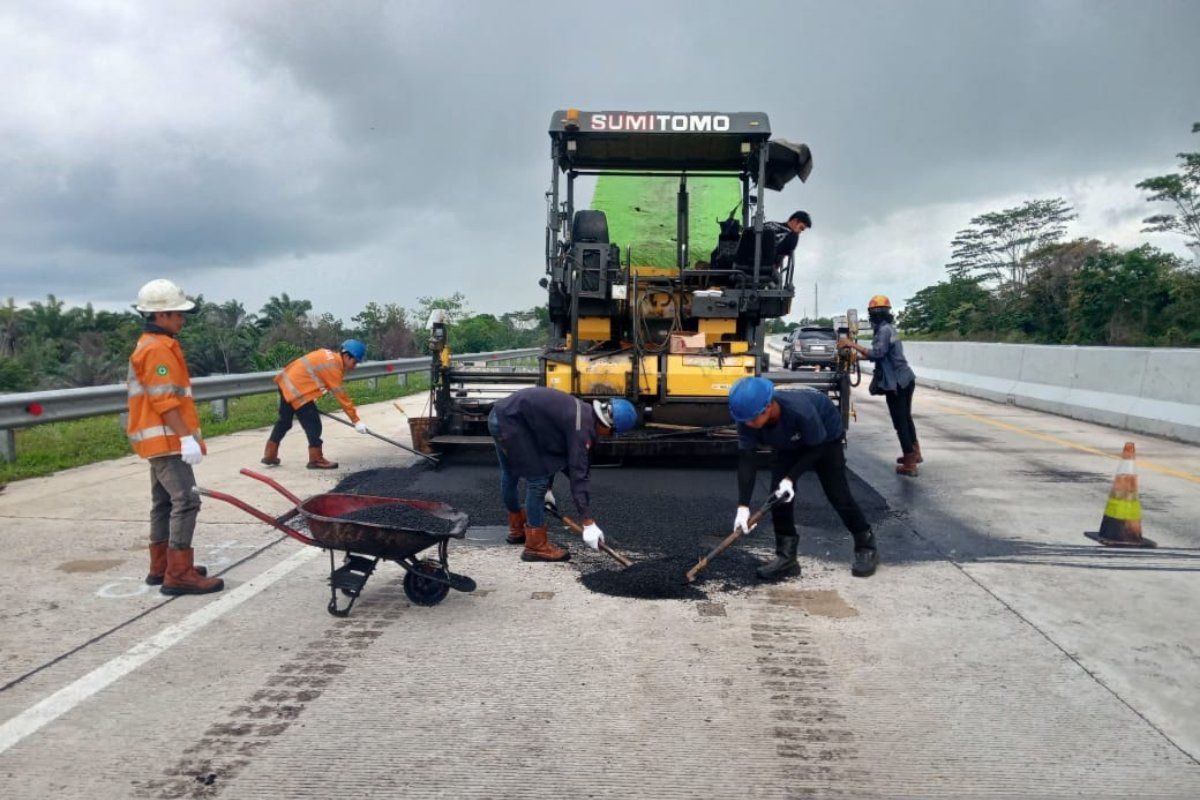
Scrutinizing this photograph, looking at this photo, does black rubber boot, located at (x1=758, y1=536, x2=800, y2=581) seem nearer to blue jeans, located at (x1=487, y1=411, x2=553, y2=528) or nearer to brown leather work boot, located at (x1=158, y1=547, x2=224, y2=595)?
blue jeans, located at (x1=487, y1=411, x2=553, y2=528)

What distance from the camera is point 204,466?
8836 millimetres

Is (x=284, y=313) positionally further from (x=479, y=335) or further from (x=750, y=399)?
(x=750, y=399)

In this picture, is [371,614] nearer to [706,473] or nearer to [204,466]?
[706,473]

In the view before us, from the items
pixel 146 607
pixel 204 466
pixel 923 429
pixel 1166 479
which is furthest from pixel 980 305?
pixel 146 607

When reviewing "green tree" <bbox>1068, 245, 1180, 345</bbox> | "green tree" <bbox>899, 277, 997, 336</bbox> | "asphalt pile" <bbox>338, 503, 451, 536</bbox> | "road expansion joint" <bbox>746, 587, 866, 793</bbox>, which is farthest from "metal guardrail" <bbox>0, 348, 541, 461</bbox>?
"green tree" <bbox>899, 277, 997, 336</bbox>

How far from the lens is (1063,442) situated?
A: 11047 mm

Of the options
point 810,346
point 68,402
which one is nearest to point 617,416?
point 68,402

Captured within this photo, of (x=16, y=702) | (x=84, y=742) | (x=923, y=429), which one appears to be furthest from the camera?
(x=923, y=429)

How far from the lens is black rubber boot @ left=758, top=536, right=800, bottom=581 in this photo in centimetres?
525

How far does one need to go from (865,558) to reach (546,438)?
2084 millimetres

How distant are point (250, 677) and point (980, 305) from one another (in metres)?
48.3

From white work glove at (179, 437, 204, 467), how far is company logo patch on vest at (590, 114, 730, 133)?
5085 mm

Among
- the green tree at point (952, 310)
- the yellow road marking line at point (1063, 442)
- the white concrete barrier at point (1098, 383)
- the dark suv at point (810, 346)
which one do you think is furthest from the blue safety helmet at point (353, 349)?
the green tree at point (952, 310)

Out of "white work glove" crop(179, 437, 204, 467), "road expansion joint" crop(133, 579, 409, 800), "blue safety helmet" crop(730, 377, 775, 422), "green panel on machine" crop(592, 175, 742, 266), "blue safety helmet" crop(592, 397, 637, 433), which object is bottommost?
"road expansion joint" crop(133, 579, 409, 800)
